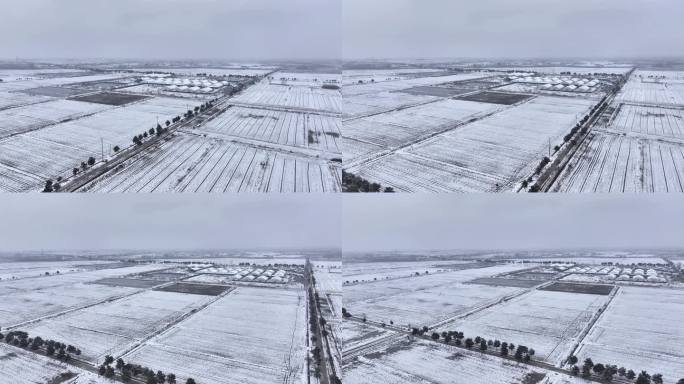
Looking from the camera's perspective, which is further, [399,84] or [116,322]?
[399,84]

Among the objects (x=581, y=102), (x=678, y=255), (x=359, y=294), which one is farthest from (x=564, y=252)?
(x=581, y=102)

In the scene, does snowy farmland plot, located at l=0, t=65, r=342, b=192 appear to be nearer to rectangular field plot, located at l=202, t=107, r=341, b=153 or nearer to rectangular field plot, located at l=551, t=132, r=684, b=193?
rectangular field plot, located at l=202, t=107, r=341, b=153

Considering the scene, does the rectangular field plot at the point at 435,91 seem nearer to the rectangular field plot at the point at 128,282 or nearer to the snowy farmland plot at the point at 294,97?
the snowy farmland plot at the point at 294,97

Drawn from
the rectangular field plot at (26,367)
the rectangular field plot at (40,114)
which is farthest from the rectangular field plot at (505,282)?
the rectangular field plot at (40,114)

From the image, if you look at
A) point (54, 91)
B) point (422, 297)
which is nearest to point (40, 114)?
point (54, 91)

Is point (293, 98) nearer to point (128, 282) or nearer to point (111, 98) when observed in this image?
point (111, 98)

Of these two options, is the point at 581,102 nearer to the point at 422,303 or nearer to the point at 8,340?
the point at 422,303
